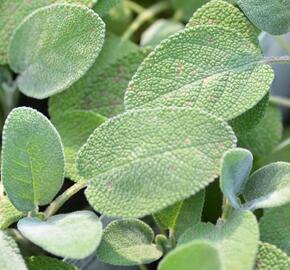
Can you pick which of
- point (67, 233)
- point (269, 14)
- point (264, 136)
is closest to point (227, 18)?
point (269, 14)

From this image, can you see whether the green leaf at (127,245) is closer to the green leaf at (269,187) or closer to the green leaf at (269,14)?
the green leaf at (269,187)

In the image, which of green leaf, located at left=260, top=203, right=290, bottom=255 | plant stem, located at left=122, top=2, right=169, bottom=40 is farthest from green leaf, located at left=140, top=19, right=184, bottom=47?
green leaf, located at left=260, top=203, right=290, bottom=255

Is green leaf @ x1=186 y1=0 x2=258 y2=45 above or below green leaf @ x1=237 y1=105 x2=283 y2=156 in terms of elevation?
above

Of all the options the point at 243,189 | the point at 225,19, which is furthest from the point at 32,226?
the point at 225,19

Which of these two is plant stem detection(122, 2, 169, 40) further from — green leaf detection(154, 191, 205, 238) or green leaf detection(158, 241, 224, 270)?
green leaf detection(158, 241, 224, 270)

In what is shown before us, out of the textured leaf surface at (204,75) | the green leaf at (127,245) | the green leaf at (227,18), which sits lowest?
the green leaf at (127,245)

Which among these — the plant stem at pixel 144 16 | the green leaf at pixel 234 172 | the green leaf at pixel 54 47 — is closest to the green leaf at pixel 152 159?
the green leaf at pixel 234 172
